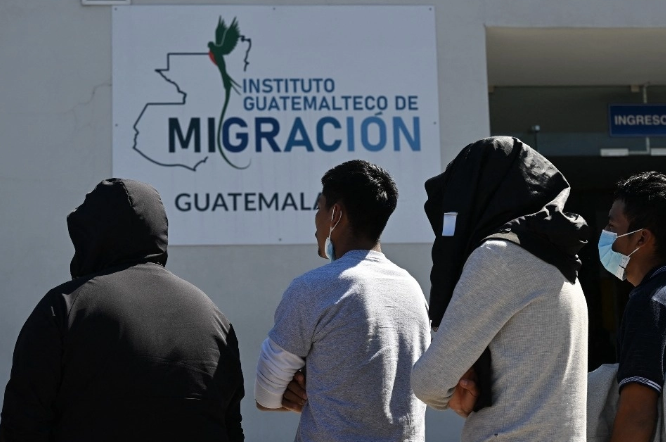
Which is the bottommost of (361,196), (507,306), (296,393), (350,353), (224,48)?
(296,393)

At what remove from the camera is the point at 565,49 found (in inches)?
261

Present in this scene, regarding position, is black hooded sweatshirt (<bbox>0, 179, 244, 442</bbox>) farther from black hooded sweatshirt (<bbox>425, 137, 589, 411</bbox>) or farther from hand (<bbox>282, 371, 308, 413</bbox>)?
black hooded sweatshirt (<bbox>425, 137, 589, 411</bbox>)

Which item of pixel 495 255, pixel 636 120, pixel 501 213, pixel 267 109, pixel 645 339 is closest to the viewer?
pixel 495 255

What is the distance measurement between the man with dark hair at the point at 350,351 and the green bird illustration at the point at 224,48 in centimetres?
294

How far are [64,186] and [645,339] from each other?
3951mm

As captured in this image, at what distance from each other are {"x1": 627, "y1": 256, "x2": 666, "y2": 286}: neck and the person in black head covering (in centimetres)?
64

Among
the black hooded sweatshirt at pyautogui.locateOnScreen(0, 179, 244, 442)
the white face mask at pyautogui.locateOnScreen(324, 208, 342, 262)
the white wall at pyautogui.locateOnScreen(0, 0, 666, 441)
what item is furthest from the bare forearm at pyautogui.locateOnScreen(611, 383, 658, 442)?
the white wall at pyautogui.locateOnScreen(0, 0, 666, 441)

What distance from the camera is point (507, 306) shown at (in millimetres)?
2529

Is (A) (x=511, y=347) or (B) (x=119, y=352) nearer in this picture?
(A) (x=511, y=347)

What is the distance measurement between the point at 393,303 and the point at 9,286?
3.38m

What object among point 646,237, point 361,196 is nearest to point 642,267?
point 646,237

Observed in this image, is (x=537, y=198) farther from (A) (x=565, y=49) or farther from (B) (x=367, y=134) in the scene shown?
(A) (x=565, y=49)

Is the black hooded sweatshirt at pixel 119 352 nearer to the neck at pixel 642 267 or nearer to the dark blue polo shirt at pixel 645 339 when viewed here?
the dark blue polo shirt at pixel 645 339

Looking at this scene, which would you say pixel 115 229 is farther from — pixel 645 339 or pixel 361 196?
pixel 645 339
